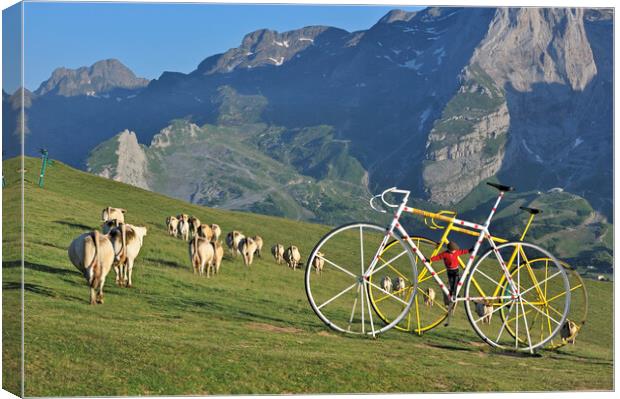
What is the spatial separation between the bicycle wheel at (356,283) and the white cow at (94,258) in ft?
17.1

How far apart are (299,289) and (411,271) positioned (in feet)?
20.2

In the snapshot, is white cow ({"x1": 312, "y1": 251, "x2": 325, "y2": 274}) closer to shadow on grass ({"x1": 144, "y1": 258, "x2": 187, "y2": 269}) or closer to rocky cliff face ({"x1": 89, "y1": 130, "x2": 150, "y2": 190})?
shadow on grass ({"x1": 144, "y1": 258, "x2": 187, "y2": 269})

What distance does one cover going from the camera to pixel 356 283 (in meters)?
20.0

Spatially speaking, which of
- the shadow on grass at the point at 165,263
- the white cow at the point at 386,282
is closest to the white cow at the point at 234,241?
the shadow on grass at the point at 165,263

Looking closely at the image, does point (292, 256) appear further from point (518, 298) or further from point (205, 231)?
point (518, 298)

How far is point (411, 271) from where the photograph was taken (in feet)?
68.3

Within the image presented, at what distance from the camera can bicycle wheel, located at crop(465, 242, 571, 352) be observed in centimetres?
2061

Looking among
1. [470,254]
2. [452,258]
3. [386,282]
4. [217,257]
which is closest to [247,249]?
[217,257]

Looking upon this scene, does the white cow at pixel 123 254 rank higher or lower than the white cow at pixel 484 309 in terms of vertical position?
higher

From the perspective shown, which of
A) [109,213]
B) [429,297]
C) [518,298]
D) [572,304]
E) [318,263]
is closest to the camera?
[429,297]

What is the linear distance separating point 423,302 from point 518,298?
2.29 meters

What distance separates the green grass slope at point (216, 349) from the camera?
63.2 ft

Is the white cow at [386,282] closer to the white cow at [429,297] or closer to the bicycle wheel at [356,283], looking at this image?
the bicycle wheel at [356,283]

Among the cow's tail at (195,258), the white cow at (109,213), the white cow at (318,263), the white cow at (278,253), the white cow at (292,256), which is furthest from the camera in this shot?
the white cow at (292,256)
